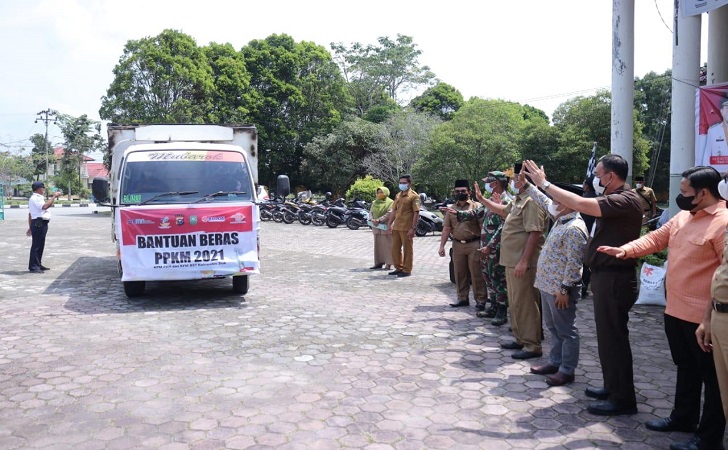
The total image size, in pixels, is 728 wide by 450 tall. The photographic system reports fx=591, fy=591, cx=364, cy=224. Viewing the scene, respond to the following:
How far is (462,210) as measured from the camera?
7.69 meters

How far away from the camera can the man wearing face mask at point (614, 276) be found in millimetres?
4008

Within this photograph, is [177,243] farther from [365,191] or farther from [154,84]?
[154,84]

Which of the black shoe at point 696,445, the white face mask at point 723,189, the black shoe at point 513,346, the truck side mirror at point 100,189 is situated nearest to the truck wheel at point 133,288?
the truck side mirror at point 100,189

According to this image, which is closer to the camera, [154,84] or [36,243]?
[36,243]

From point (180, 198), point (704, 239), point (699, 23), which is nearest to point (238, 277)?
point (180, 198)

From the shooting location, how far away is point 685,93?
27.6ft

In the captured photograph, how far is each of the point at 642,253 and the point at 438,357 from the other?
2.29 metres

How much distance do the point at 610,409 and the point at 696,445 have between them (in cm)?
64

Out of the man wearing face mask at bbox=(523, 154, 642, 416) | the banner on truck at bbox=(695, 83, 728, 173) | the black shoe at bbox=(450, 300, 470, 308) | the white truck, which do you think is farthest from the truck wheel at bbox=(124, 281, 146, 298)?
the banner on truck at bbox=(695, 83, 728, 173)

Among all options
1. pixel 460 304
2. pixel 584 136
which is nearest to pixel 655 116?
pixel 584 136

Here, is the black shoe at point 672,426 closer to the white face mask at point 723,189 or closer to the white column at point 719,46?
the white face mask at point 723,189

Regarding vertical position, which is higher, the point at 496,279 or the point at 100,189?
the point at 100,189

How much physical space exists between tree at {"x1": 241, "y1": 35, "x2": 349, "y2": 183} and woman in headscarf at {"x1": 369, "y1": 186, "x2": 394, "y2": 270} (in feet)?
87.1

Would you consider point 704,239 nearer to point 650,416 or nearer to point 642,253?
point 642,253
